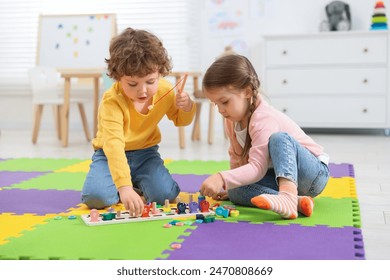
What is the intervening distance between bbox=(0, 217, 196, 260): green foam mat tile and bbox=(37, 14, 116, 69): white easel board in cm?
325

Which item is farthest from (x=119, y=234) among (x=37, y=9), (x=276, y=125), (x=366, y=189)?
(x=37, y=9)

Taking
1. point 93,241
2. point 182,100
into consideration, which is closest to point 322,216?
point 182,100

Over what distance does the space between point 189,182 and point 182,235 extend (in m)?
0.87

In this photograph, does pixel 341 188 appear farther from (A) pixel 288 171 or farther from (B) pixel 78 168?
(B) pixel 78 168

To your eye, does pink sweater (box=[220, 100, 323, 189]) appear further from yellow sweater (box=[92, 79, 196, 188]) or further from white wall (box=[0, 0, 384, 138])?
white wall (box=[0, 0, 384, 138])

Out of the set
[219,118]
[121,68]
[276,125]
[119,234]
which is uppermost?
[121,68]

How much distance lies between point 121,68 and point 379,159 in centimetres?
180

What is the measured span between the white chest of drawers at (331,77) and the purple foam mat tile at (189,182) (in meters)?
2.08

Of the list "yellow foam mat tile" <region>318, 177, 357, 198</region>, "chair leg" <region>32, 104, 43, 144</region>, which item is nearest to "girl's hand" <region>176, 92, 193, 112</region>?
"yellow foam mat tile" <region>318, 177, 357, 198</region>

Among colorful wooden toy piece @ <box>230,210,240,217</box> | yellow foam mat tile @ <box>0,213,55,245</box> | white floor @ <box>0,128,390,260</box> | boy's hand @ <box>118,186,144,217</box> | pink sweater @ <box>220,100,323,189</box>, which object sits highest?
pink sweater @ <box>220,100,323,189</box>

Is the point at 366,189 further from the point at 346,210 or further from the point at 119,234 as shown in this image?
the point at 119,234

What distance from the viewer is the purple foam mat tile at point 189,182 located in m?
2.11

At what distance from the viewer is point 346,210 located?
5.50 feet

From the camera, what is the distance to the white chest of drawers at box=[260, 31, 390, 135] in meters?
4.14
